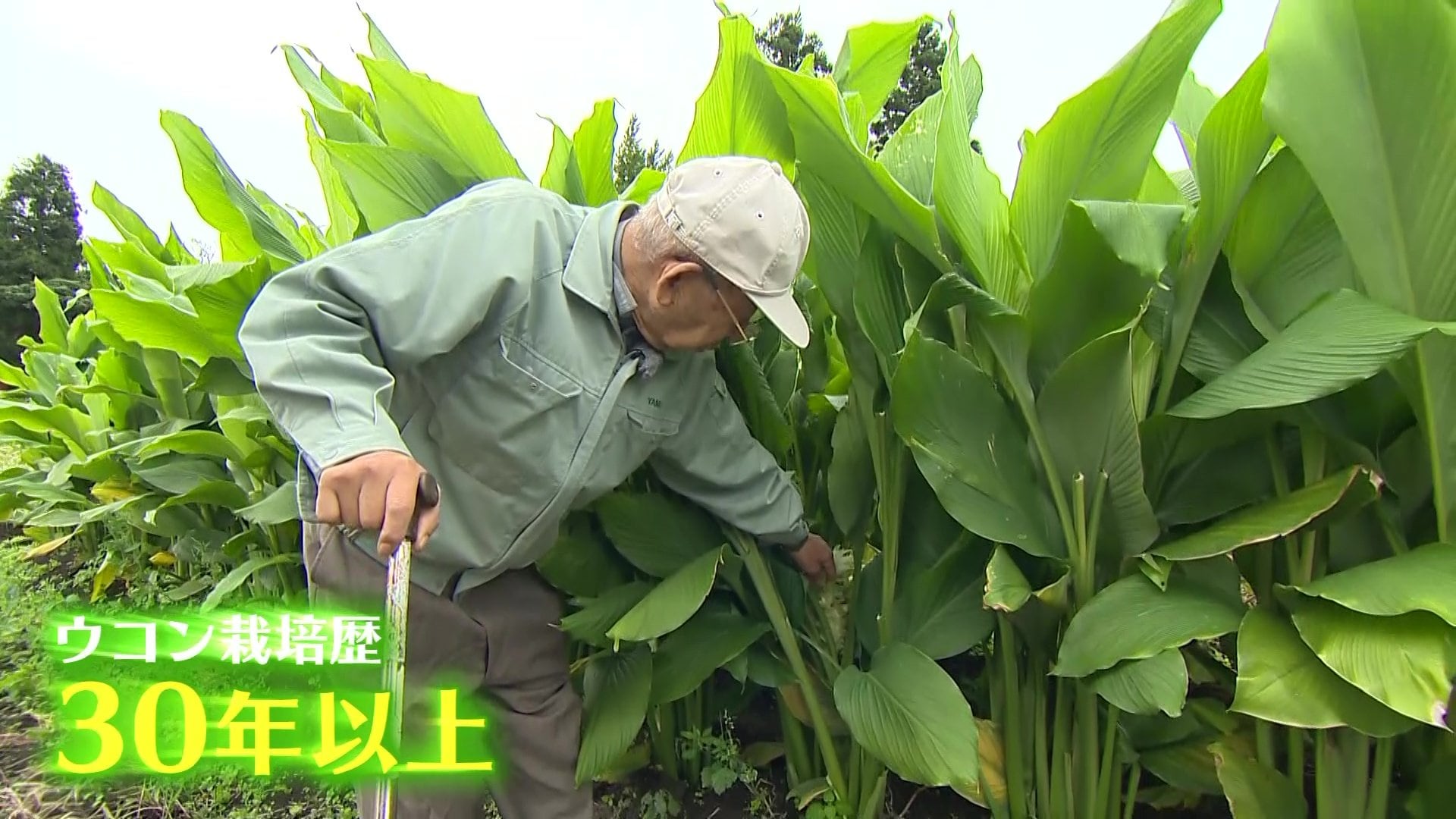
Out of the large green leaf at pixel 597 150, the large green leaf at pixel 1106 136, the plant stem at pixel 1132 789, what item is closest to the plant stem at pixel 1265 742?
the plant stem at pixel 1132 789

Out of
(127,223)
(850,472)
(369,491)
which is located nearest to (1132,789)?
(850,472)

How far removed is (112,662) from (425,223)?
0.56 meters

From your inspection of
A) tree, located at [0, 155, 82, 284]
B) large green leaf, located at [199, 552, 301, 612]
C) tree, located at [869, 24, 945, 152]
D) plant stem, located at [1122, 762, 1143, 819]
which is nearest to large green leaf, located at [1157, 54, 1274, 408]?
plant stem, located at [1122, 762, 1143, 819]

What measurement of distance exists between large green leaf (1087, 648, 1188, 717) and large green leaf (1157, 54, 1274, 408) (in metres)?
0.38

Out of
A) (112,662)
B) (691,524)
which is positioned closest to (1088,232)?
(691,524)

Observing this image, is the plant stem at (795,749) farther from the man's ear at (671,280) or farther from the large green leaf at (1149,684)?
the man's ear at (671,280)

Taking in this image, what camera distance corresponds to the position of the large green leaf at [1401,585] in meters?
0.74

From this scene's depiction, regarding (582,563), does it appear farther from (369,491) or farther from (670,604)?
(369,491)

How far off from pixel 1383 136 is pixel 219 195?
1.64 meters

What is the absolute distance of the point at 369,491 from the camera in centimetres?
72

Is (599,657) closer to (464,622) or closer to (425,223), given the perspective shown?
(464,622)

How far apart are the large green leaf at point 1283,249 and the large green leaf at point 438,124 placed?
3.18 ft

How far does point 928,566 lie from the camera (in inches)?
47.3

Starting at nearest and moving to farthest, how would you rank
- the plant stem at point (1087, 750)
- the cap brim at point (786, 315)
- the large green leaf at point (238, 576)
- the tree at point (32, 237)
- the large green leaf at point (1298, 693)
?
the large green leaf at point (1298, 693) < the cap brim at point (786, 315) < the plant stem at point (1087, 750) < the large green leaf at point (238, 576) < the tree at point (32, 237)
